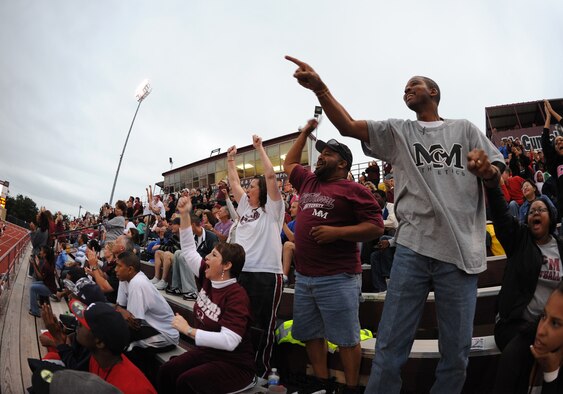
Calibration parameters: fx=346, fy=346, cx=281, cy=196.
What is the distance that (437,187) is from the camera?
189 centimetres

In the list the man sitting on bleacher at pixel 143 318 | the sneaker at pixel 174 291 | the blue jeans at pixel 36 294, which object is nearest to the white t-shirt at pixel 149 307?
the man sitting on bleacher at pixel 143 318

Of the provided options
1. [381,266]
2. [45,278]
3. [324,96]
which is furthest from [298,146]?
[45,278]

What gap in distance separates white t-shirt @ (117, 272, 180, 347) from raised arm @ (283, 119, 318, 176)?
171 centimetres

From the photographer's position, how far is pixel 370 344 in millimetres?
2807

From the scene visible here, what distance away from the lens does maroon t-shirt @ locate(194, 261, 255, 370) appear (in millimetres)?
2395

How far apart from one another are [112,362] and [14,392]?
1.49m

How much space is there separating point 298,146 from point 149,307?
2.00 metres

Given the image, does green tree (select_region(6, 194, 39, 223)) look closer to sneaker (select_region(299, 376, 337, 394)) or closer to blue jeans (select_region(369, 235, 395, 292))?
blue jeans (select_region(369, 235, 395, 292))

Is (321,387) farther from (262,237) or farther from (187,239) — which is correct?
(187,239)

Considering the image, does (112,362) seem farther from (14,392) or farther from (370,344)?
(370,344)

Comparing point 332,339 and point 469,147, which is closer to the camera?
point 469,147

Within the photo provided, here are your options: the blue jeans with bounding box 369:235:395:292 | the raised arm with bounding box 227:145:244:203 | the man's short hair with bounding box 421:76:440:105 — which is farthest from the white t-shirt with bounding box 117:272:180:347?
the man's short hair with bounding box 421:76:440:105

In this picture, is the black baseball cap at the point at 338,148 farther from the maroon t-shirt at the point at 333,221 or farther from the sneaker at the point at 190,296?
the sneaker at the point at 190,296

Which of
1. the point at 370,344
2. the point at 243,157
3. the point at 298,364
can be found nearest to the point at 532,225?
the point at 370,344
